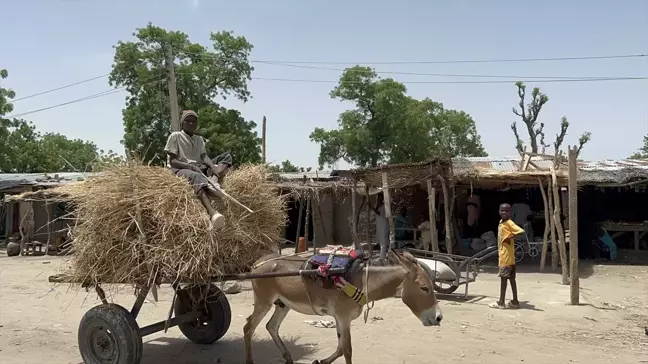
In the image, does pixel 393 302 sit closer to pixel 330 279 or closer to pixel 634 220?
pixel 330 279

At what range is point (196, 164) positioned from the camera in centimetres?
636

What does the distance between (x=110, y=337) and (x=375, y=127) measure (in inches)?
1261

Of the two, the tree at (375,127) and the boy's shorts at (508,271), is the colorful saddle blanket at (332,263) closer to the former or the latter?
the boy's shorts at (508,271)

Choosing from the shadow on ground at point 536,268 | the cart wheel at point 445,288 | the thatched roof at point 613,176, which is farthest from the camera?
the thatched roof at point 613,176

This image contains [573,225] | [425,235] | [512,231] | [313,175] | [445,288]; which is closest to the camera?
[512,231]

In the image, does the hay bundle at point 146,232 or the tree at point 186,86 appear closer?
the hay bundle at point 146,232

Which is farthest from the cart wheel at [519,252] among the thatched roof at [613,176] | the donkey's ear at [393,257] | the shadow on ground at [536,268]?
the donkey's ear at [393,257]

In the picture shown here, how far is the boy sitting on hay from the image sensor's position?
5.91 meters

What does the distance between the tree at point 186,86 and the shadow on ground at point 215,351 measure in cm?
2135

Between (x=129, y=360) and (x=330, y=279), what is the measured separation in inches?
86.9

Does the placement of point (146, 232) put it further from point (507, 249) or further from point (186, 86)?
point (186, 86)

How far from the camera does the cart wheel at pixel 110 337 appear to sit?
227 inches

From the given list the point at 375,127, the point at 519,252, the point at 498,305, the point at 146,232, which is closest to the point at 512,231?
the point at 498,305

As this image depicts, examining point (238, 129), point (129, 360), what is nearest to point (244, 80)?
point (238, 129)
